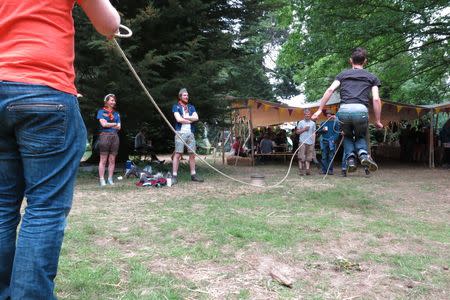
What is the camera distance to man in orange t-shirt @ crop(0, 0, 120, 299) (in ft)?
5.55

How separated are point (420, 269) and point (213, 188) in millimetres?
4901

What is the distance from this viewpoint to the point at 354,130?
6.02m

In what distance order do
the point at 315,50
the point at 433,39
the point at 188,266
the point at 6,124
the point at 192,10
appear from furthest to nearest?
1. the point at 433,39
2. the point at 315,50
3. the point at 192,10
4. the point at 188,266
5. the point at 6,124

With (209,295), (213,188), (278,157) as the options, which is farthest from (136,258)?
(278,157)

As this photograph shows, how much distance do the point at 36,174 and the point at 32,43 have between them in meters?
0.53

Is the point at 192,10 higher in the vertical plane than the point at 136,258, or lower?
higher

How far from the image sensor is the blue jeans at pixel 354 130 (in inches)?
228

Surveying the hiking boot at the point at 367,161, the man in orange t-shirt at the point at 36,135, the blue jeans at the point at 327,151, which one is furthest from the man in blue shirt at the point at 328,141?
the man in orange t-shirt at the point at 36,135

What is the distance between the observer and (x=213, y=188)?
7.96m

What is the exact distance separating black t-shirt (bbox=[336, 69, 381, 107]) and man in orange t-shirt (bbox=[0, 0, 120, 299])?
4654mm

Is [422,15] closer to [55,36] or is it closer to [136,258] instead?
[136,258]

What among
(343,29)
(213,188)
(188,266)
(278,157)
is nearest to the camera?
(188,266)

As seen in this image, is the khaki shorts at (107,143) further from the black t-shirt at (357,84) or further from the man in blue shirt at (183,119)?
the black t-shirt at (357,84)

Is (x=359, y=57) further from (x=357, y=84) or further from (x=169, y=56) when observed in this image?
(x=169, y=56)
